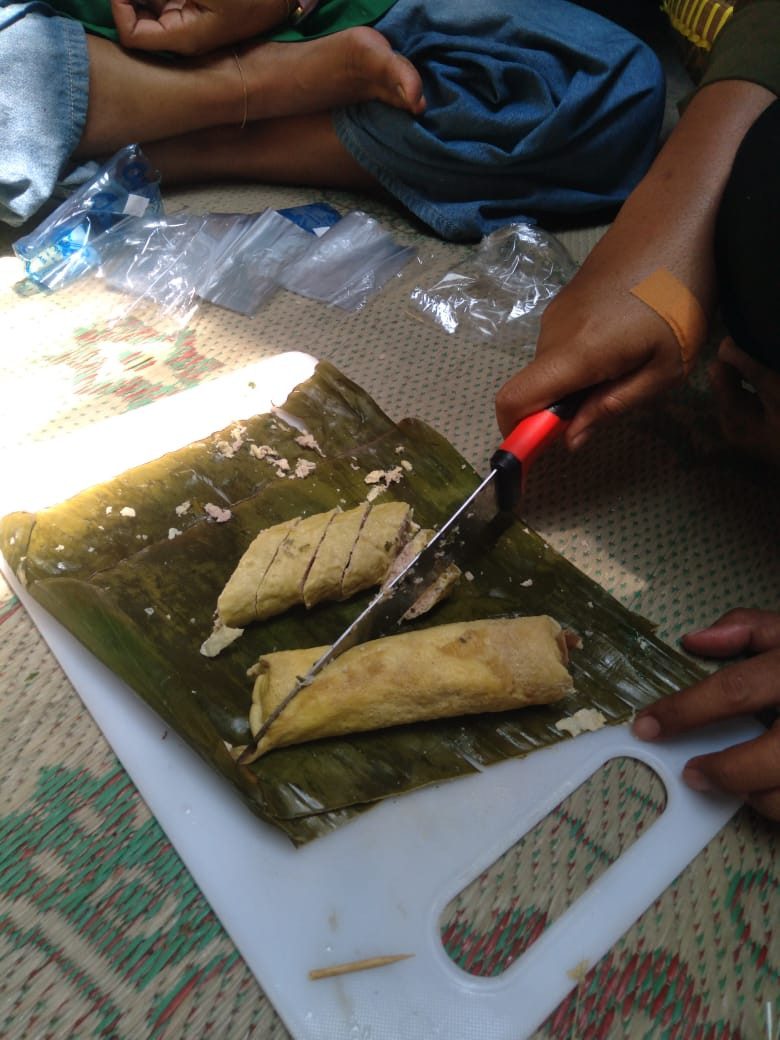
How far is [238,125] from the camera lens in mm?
2705

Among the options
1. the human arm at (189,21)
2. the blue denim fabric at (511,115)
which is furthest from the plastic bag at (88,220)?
the blue denim fabric at (511,115)

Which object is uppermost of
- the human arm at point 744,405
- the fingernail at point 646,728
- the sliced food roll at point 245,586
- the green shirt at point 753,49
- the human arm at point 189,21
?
the green shirt at point 753,49

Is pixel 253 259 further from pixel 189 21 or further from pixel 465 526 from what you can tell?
pixel 465 526

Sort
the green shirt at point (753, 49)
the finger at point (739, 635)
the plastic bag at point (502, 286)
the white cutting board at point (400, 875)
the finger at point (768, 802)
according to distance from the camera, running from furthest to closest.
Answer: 1. the plastic bag at point (502, 286)
2. the green shirt at point (753, 49)
3. the finger at point (739, 635)
4. the finger at point (768, 802)
5. the white cutting board at point (400, 875)

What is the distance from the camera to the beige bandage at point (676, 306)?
149 centimetres

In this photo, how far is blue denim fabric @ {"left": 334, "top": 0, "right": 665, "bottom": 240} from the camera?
2.33 m

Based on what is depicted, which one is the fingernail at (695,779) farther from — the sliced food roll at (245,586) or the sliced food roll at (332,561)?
the sliced food roll at (245,586)

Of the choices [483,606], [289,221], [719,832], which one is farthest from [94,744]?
[289,221]

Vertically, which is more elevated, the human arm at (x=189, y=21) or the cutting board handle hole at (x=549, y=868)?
the human arm at (x=189, y=21)

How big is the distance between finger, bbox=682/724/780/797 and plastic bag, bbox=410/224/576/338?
4.55 ft

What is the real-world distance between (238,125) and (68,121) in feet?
1.93

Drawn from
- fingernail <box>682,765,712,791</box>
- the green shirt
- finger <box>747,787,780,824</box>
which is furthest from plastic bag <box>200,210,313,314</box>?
finger <box>747,787,780,824</box>

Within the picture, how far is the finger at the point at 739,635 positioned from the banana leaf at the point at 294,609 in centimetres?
7

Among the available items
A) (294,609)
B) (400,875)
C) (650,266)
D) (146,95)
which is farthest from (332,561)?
(146,95)
